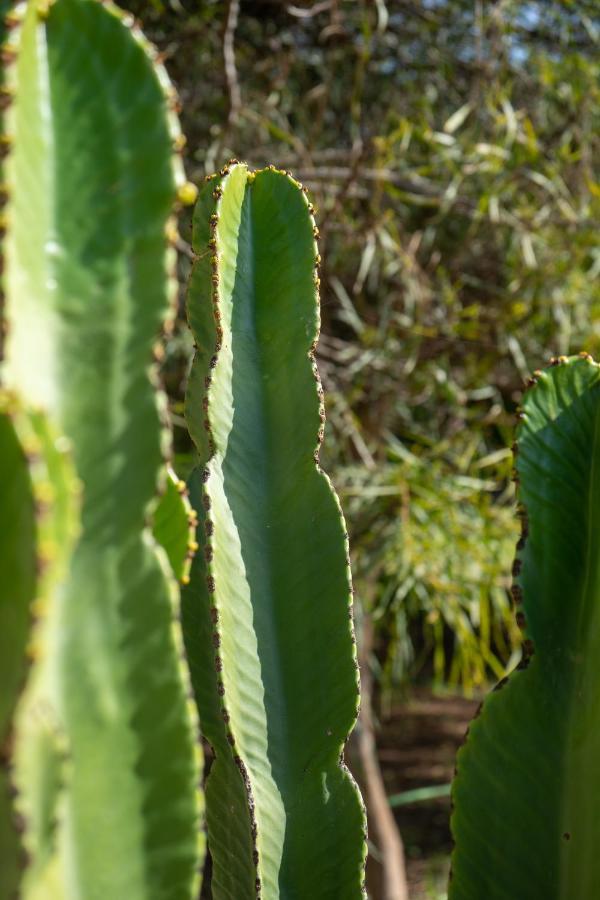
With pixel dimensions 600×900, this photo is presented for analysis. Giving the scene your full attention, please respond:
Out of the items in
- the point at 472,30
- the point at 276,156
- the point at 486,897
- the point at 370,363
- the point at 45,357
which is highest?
the point at 472,30

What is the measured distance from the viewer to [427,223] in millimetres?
2271

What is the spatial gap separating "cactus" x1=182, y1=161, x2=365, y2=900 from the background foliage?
3.59 ft

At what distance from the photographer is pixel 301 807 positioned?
70 centimetres

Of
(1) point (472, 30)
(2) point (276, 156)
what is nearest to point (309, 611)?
(2) point (276, 156)

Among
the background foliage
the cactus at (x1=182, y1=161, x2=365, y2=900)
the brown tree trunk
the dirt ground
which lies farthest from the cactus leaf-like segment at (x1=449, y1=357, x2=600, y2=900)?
the dirt ground

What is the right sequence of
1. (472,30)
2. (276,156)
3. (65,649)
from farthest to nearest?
(472,30) → (276,156) → (65,649)

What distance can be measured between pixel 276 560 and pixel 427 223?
1.70 meters

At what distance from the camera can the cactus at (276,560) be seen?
68 centimetres

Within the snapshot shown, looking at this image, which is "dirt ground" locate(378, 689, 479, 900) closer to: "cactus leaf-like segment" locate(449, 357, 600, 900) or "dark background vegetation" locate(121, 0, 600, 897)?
"dark background vegetation" locate(121, 0, 600, 897)

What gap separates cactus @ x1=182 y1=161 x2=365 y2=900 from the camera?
0.68 meters

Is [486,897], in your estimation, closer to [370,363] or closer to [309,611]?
[309,611]

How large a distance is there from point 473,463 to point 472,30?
3.31 ft

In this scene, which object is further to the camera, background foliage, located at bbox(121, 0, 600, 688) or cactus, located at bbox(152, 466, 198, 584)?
background foliage, located at bbox(121, 0, 600, 688)

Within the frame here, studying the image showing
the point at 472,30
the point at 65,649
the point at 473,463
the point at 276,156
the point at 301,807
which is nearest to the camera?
the point at 65,649
